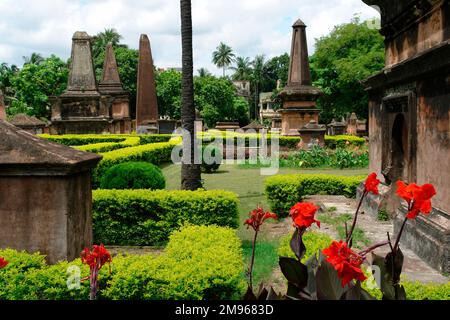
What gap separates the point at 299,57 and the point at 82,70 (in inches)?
436

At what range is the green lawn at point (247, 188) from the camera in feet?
23.4

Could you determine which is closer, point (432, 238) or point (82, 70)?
point (432, 238)

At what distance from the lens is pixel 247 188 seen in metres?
14.8

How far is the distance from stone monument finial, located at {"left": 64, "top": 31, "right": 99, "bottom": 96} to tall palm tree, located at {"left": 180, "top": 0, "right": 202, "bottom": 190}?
13.9m

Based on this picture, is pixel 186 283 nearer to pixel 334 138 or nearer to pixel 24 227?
pixel 24 227

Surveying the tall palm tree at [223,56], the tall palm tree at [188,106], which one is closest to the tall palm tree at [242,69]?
the tall palm tree at [223,56]

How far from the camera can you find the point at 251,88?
96562 millimetres

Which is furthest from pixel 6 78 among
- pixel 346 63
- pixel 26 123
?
pixel 346 63

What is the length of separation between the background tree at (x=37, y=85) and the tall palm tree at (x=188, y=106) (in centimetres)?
3490

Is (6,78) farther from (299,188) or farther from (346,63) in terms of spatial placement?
(299,188)

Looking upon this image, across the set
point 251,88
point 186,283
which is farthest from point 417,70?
point 251,88

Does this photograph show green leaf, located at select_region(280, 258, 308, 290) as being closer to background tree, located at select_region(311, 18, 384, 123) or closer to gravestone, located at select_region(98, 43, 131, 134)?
gravestone, located at select_region(98, 43, 131, 134)

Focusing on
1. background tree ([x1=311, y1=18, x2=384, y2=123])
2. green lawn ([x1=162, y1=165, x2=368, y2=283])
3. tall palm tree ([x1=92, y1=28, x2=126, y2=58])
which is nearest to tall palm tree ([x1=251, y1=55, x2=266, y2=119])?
tall palm tree ([x1=92, y1=28, x2=126, y2=58])

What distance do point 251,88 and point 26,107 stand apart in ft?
193
